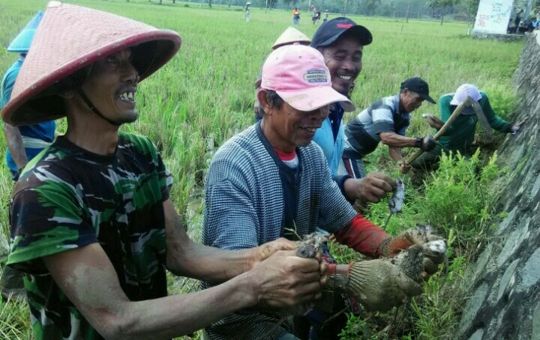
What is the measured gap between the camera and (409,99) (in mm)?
3805

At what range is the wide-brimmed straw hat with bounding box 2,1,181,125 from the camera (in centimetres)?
A: 115

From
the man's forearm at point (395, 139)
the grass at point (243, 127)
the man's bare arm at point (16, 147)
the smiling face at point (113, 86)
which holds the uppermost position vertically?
the smiling face at point (113, 86)

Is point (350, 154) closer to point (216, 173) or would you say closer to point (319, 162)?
point (319, 162)

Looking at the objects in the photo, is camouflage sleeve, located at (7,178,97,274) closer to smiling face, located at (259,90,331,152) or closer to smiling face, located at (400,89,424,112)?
smiling face, located at (259,90,331,152)

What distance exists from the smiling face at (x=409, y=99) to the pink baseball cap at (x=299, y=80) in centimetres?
230

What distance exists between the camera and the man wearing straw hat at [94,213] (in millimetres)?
1104

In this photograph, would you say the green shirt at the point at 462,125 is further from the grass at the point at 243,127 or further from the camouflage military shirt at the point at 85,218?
the camouflage military shirt at the point at 85,218

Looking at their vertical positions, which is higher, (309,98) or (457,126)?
(309,98)

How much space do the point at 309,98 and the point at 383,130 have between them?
2.23 metres

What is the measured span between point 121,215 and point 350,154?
106 inches

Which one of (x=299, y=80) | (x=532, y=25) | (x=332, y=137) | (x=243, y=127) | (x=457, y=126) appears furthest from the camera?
(x=532, y=25)

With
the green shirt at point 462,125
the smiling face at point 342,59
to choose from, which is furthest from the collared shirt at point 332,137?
the green shirt at point 462,125

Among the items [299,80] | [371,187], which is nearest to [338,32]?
[371,187]

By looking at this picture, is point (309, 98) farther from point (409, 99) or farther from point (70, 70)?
point (409, 99)
